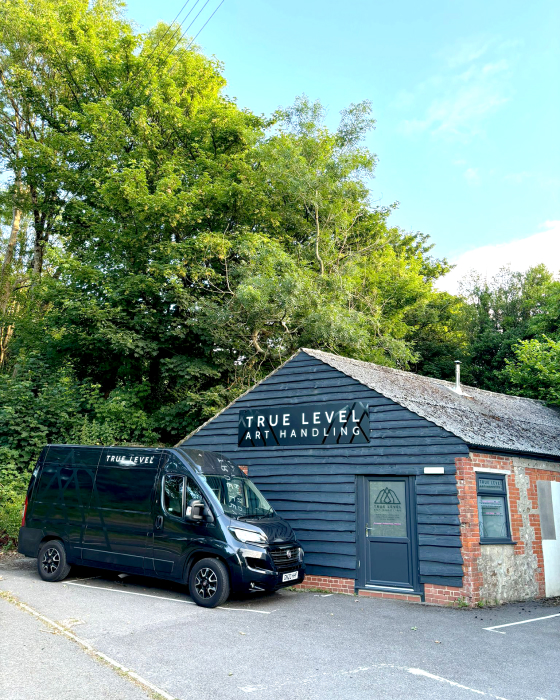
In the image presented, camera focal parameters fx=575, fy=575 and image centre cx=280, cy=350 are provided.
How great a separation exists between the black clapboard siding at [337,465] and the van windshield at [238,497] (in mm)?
1505

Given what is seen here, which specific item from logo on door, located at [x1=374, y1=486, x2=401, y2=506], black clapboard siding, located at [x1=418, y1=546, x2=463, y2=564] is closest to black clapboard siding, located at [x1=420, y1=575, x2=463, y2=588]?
black clapboard siding, located at [x1=418, y1=546, x2=463, y2=564]

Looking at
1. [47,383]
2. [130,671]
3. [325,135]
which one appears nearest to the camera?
[130,671]

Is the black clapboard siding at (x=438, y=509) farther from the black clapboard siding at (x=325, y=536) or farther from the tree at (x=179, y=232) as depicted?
the tree at (x=179, y=232)

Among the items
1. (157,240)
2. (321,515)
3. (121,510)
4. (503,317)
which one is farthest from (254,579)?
(503,317)

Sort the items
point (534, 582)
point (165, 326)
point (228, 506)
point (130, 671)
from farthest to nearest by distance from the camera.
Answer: point (165, 326) → point (534, 582) → point (228, 506) → point (130, 671)

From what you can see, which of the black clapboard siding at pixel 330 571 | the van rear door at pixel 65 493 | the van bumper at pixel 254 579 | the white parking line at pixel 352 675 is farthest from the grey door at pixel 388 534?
the van rear door at pixel 65 493

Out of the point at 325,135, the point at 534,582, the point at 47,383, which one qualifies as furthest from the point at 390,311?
the point at 534,582

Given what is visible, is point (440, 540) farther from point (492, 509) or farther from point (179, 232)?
point (179, 232)

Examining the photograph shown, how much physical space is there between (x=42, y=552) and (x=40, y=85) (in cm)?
2159

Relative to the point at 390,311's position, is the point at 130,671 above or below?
below

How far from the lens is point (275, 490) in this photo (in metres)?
12.2

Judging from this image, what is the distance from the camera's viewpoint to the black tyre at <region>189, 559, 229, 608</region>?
28.1 feet

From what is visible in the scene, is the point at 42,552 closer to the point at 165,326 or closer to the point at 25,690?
the point at 25,690

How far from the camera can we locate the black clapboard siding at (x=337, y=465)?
9930mm
